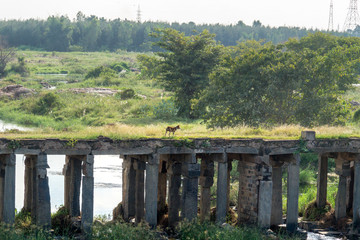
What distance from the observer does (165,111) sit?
4322 centimetres

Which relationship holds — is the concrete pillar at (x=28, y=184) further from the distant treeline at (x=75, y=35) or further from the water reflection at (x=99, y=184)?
the distant treeline at (x=75, y=35)

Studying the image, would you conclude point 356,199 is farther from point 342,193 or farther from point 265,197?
point 265,197

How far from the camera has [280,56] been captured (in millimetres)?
33281

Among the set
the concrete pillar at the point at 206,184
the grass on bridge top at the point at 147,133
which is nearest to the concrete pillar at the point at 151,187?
the grass on bridge top at the point at 147,133

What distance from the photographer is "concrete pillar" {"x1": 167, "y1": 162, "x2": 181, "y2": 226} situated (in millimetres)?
19328

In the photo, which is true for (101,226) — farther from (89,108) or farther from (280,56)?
(89,108)

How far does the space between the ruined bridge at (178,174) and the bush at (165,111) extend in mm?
21660

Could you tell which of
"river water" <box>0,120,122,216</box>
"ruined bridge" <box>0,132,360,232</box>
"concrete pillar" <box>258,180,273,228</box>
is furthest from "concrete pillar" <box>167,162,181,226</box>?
"river water" <box>0,120,122,216</box>

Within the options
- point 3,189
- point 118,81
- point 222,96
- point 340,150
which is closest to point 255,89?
point 222,96

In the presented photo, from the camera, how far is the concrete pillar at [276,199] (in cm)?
2038

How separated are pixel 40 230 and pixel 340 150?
10337 millimetres

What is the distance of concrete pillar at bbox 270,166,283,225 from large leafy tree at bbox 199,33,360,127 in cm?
1031

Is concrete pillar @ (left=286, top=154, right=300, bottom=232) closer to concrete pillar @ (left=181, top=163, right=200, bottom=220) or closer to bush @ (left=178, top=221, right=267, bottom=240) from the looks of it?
bush @ (left=178, top=221, right=267, bottom=240)

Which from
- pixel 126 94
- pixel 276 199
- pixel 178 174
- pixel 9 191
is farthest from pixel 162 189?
pixel 126 94
